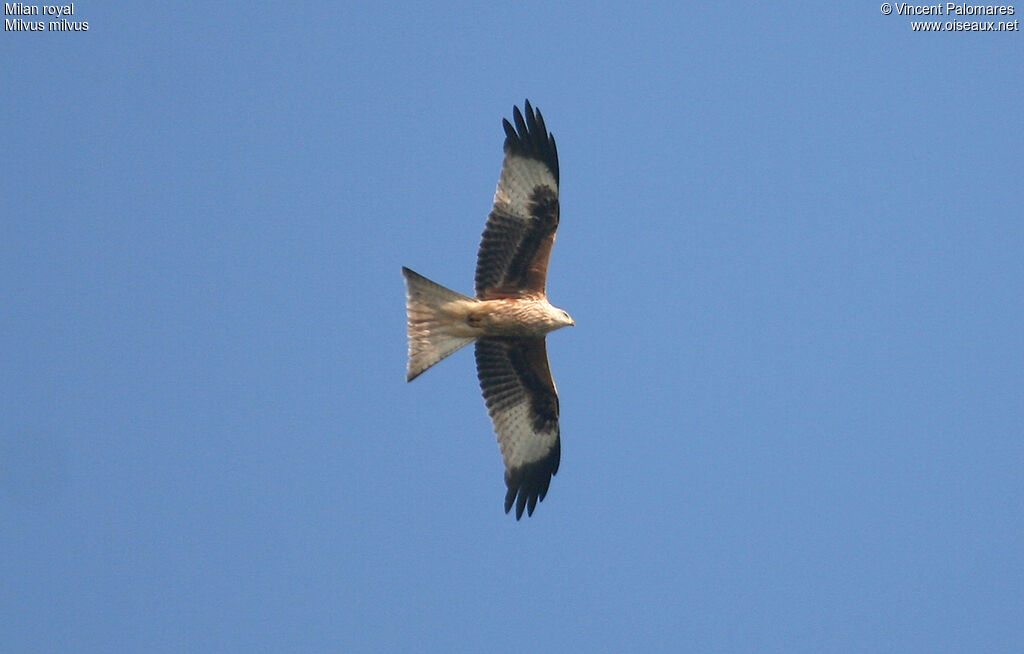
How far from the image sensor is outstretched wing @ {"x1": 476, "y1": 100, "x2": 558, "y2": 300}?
1038 cm

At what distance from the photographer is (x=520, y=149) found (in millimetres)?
10484

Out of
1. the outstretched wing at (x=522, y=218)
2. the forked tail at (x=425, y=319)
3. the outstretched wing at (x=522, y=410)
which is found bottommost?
the outstretched wing at (x=522, y=410)

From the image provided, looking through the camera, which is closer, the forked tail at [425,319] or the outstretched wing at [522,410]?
the forked tail at [425,319]

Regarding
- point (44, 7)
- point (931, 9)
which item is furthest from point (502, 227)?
point (931, 9)

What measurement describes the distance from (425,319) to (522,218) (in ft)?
3.42

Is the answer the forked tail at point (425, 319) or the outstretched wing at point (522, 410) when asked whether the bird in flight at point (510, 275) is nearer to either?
the forked tail at point (425, 319)

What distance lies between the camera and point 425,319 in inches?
408

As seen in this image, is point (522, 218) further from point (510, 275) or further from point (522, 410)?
point (522, 410)

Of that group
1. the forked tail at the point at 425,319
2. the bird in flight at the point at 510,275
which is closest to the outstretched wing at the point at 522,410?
the bird in flight at the point at 510,275

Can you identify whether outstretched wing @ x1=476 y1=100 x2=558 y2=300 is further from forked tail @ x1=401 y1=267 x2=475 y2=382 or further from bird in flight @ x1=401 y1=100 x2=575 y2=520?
forked tail @ x1=401 y1=267 x2=475 y2=382

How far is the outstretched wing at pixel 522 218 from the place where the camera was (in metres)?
10.4

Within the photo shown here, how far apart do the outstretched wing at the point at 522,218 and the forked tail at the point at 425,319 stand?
320mm

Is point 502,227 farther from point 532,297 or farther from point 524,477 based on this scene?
point 524,477

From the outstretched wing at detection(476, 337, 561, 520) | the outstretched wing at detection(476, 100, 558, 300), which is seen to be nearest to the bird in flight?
the outstretched wing at detection(476, 100, 558, 300)
